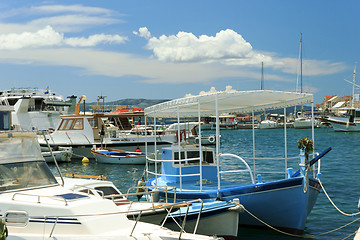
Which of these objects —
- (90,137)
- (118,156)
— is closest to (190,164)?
(118,156)

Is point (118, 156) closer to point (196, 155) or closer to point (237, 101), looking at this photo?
point (196, 155)

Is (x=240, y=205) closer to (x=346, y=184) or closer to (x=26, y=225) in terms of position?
(x=26, y=225)

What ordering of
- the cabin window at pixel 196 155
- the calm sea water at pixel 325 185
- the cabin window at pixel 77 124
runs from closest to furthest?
1. the calm sea water at pixel 325 185
2. the cabin window at pixel 196 155
3. the cabin window at pixel 77 124

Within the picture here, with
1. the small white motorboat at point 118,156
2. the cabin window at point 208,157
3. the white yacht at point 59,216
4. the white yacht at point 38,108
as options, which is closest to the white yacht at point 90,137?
the small white motorboat at point 118,156

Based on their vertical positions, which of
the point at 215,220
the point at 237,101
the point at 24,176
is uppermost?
the point at 237,101

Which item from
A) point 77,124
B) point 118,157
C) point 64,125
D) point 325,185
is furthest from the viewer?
point 64,125

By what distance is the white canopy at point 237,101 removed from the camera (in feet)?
42.5

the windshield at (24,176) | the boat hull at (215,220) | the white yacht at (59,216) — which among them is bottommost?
the boat hull at (215,220)

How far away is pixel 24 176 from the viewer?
9.75 m

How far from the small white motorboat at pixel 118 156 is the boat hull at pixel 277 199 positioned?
64.0 feet

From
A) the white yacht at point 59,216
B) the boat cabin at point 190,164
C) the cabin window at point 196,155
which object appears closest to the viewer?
A: the white yacht at point 59,216

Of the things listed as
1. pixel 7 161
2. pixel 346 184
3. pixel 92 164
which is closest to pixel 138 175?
pixel 92 164

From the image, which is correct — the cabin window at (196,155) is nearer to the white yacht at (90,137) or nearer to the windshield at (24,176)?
the windshield at (24,176)

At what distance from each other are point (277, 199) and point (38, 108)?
45066mm
